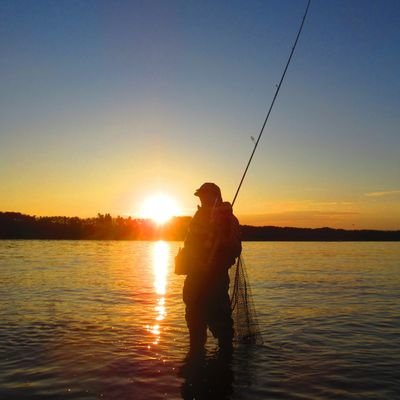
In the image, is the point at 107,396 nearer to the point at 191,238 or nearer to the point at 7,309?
the point at 191,238

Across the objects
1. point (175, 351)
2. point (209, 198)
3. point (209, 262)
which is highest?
point (209, 198)

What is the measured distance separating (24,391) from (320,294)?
15.3m

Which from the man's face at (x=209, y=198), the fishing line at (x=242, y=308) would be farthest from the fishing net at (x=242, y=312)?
the man's face at (x=209, y=198)

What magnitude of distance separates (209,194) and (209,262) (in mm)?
1182

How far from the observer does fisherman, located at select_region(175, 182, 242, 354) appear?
327 inches

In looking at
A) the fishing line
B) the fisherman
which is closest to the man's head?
the fisherman

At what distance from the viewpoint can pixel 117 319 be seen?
13969 mm

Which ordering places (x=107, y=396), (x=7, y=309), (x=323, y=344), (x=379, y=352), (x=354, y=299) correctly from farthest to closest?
(x=354, y=299), (x=7, y=309), (x=323, y=344), (x=379, y=352), (x=107, y=396)

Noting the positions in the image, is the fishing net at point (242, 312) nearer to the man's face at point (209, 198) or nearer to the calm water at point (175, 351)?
the calm water at point (175, 351)

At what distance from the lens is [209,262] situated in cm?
834

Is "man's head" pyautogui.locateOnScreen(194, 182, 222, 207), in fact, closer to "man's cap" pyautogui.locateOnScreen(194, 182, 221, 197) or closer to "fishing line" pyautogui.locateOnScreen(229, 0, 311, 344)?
"man's cap" pyautogui.locateOnScreen(194, 182, 221, 197)

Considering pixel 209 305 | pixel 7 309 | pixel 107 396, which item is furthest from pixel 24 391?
pixel 7 309

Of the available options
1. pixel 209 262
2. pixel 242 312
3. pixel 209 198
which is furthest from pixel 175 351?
pixel 209 198

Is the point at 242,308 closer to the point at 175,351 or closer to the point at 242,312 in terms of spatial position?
the point at 242,312
